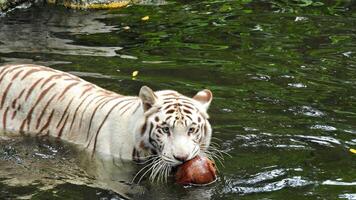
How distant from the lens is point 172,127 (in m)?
5.32

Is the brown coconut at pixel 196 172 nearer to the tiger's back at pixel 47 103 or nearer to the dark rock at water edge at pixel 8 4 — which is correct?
the tiger's back at pixel 47 103

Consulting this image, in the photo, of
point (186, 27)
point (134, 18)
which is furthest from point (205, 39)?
point (134, 18)

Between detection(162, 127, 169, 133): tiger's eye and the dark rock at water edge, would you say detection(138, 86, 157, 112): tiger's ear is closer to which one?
detection(162, 127, 169, 133): tiger's eye

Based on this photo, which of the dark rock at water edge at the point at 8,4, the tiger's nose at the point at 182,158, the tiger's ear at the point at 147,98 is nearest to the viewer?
the tiger's nose at the point at 182,158

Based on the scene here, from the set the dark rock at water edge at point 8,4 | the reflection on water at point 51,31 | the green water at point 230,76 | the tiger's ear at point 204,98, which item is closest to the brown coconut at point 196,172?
the green water at point 230,76

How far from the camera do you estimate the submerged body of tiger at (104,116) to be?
5348 millimetres

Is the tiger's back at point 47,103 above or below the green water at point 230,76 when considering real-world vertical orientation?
above

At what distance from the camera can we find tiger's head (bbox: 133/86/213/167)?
17.1 feet

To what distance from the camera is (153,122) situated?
214 inches

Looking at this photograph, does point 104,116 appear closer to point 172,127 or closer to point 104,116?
point 104,116

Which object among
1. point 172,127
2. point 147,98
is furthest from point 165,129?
point 147,98

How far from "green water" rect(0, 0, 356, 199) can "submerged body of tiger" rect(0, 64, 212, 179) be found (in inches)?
7.1

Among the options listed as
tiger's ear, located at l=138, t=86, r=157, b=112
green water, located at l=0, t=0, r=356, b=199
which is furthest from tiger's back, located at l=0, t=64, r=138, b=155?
tiger's ear, located at l=138, t=86, r=157, b=112

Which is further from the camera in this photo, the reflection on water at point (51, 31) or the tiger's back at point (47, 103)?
the reflection on water at point (51, 31)
